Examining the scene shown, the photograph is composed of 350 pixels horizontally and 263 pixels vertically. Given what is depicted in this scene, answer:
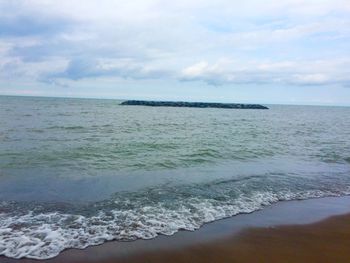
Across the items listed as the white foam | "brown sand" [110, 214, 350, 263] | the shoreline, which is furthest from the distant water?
"brown sand" [110, 214, 350, 263]

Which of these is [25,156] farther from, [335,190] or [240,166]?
[335,190]

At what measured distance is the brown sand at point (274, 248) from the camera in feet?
18.2

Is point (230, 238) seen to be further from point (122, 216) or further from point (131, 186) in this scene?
point (131, 186)

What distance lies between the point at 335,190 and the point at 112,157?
893cm

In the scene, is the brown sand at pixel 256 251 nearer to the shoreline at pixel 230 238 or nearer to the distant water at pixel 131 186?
the shoreline at pixel 230 238

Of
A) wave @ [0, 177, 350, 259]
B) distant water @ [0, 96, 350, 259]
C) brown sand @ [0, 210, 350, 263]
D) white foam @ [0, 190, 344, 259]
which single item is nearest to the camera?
brown sand @ [0, 210, 350, 263]

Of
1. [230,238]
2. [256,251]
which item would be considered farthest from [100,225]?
[256,251]

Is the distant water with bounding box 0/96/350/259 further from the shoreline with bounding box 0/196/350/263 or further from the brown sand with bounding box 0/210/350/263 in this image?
the brown sand with bounding box 0/210/350/263

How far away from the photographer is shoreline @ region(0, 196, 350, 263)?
5.52m

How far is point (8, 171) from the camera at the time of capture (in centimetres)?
1095

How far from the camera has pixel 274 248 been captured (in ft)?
19.7

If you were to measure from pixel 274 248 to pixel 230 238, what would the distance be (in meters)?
0.86

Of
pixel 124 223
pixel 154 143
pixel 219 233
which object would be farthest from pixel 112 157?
pixel 219 233

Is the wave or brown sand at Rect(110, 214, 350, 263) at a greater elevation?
brown sand at Rect(110, 214, 350, 263)
